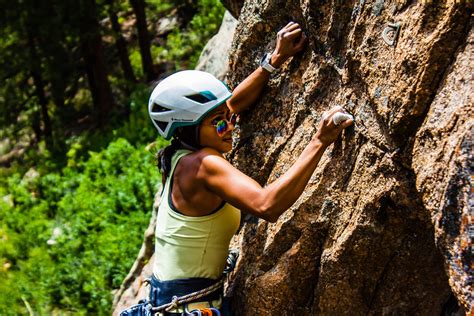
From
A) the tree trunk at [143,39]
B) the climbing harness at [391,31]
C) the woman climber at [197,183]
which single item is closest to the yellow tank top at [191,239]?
the woman climber at [197,183]

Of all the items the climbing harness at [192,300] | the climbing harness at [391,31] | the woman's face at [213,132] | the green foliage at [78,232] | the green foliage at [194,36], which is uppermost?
the green foliage at [194,36]

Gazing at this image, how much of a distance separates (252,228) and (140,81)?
1843 centimetres

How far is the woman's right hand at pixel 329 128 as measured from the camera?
369cm

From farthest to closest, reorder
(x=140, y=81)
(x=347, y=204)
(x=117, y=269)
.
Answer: (x=140, y=81) < (x=117, y=269) < (x=347, y=204)

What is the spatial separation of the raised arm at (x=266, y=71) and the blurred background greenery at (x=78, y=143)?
6.21 meters

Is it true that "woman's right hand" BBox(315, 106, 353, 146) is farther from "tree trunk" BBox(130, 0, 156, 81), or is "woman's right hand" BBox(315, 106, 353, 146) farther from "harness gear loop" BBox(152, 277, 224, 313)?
"tree trunk" BBox(130, 0, 156, 81)

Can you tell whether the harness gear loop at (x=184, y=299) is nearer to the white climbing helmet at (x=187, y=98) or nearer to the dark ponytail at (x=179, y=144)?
the dark ponytail at (x=179, y=144)

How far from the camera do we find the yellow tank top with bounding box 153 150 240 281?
159 inches

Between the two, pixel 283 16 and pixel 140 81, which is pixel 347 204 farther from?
pixel 140 81

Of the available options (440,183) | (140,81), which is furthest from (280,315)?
(140,81)

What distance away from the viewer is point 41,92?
19688mm

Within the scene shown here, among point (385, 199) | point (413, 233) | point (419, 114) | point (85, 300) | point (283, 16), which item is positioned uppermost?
point (283, 16)

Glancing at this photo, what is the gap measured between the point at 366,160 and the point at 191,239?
120 cm

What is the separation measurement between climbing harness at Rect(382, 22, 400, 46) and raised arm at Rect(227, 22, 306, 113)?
901 mm
